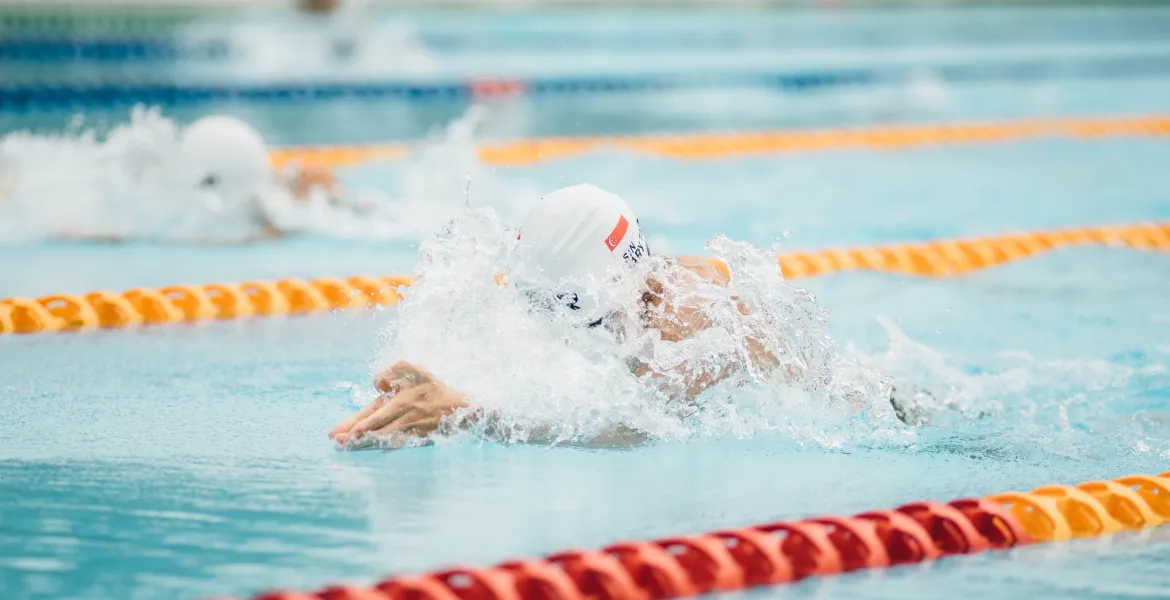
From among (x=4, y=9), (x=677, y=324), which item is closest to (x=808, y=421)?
(x=677, y=324)

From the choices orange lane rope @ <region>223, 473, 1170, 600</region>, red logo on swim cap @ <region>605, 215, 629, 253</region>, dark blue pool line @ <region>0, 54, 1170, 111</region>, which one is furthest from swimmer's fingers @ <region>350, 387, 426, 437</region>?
dark blue pool line @ <region>0, 54, 1170, 111</region>

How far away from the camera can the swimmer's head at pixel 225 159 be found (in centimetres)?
604

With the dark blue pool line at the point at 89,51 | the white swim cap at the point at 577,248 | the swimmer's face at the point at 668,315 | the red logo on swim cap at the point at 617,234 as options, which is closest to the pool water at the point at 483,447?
the swimmer's face at the point at 668,315

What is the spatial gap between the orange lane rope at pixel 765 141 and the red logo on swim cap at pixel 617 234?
526cm

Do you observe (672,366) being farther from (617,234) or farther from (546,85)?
(546,85)

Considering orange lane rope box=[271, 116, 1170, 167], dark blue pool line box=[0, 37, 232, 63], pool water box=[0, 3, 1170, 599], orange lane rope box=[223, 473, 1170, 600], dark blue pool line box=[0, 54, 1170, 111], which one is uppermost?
dark blue pool line box=[0, 37, 232, 63]

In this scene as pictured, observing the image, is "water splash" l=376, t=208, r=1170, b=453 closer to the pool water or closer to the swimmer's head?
the pool water

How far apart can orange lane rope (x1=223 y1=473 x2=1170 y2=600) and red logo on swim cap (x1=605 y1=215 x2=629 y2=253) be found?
2.46 feet

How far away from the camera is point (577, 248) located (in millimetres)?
3174

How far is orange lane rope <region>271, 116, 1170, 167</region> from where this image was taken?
8750 millimetres

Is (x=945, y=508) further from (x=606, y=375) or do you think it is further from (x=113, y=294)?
(x=113, y=294)

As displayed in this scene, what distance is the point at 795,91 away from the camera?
12148 millimetres

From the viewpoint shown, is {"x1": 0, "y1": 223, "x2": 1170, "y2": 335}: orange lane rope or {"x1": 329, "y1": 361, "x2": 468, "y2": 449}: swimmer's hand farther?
{"x1": 0, "y1": 223, "x2": 1170, "y2": 335}: orange lane rope

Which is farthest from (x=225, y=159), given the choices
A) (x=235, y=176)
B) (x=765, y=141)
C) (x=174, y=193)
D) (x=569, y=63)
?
(x=569, y=63)
